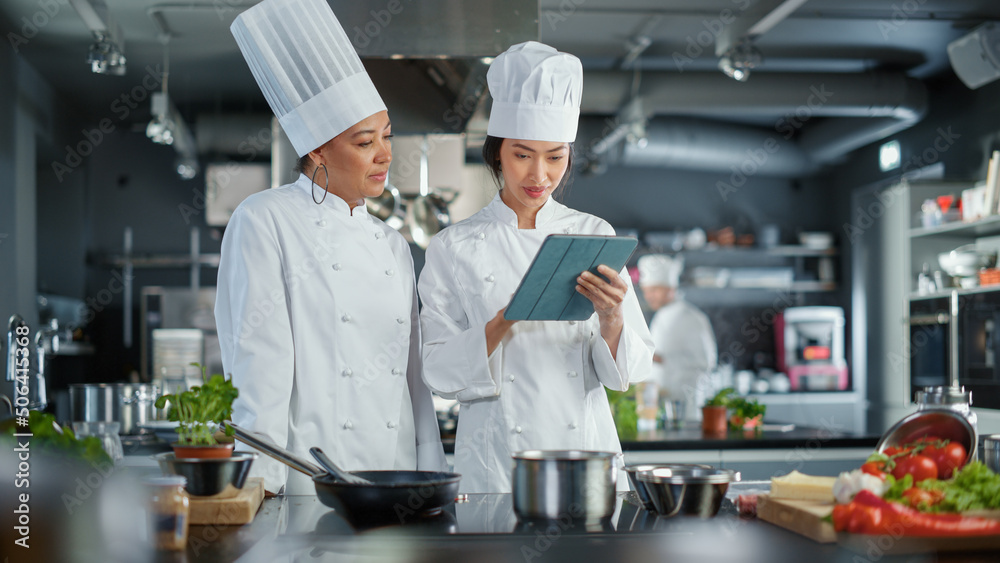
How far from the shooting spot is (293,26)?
2006 millimetres

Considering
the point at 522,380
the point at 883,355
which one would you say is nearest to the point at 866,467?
the point at 522,380

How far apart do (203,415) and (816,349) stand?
6952 millimetres

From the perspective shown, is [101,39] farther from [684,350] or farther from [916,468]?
[684,350]

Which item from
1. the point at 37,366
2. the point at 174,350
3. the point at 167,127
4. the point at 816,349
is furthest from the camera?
the point at 816,349

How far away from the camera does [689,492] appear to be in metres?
1.30

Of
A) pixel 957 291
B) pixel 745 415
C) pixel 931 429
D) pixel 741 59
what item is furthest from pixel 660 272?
pixel 931 429

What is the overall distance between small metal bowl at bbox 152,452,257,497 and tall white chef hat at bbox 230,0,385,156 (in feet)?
2.89

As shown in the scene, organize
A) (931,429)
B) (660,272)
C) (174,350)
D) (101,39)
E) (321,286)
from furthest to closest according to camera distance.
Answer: (174,350) < (660,272) < (101,39) < (321,286) < (931,429)

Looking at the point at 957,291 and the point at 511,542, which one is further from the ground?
the point at 957,291

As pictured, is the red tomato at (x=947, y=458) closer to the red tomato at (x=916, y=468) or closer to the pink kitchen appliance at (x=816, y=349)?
the red tomato at (x=916, y=468)

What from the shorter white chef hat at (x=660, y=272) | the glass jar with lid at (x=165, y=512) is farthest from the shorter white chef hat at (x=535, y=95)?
the shorter white chef hat at (x=660, y=272)

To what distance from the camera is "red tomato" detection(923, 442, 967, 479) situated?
4.50 ft

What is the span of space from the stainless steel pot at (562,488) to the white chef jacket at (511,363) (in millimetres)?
524

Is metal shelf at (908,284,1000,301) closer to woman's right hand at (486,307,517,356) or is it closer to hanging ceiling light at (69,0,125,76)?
woman's right hand at (486,307,517,356)
